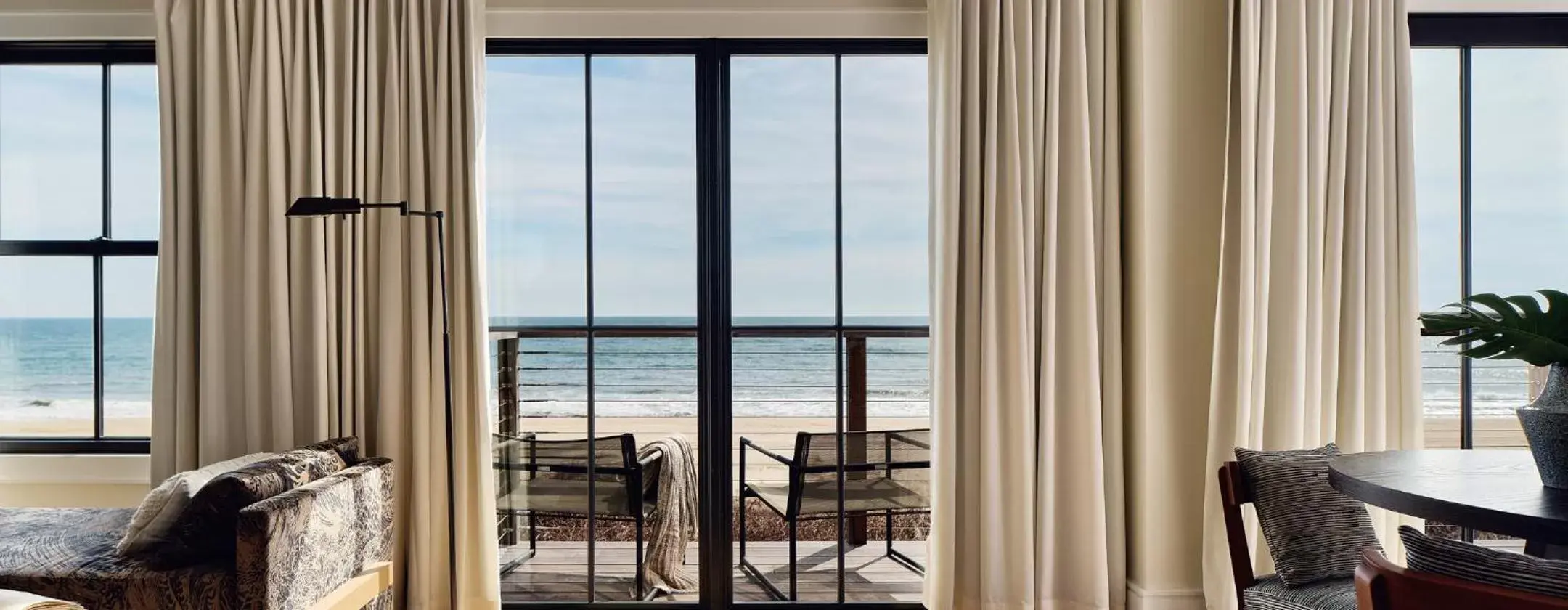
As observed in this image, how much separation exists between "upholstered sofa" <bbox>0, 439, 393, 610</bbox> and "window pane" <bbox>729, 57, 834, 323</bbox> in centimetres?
138

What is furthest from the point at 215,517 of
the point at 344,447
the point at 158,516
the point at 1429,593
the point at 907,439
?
the point at 1429,593

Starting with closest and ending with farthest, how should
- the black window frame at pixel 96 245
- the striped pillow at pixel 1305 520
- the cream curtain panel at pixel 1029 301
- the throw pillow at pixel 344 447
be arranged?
the striped pillow at pixel 1305 520, the throw pillow at pixel 344 447, the cream curtain panel at pixel 1029 301, the black window frame at pixel 96 245

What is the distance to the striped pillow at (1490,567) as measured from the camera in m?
1.23

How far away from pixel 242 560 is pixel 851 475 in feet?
5.98

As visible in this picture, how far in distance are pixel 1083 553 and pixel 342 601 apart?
2.25m

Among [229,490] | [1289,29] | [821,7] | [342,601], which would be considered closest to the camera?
[229,490]

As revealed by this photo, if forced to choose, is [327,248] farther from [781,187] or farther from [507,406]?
[781,187]

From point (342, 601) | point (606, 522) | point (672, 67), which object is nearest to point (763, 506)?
point (606, 522)

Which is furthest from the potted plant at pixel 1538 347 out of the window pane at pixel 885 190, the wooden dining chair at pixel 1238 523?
the window pane at pixel 885 190

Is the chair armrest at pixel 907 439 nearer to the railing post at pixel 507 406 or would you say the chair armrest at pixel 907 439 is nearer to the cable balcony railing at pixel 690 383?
the cable balcony railing at pixel 690 383

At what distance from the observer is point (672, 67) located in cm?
301

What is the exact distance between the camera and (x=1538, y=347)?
1.79 meters

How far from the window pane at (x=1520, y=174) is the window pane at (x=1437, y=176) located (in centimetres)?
7

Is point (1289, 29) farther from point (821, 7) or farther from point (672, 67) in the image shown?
point (672, 67)
